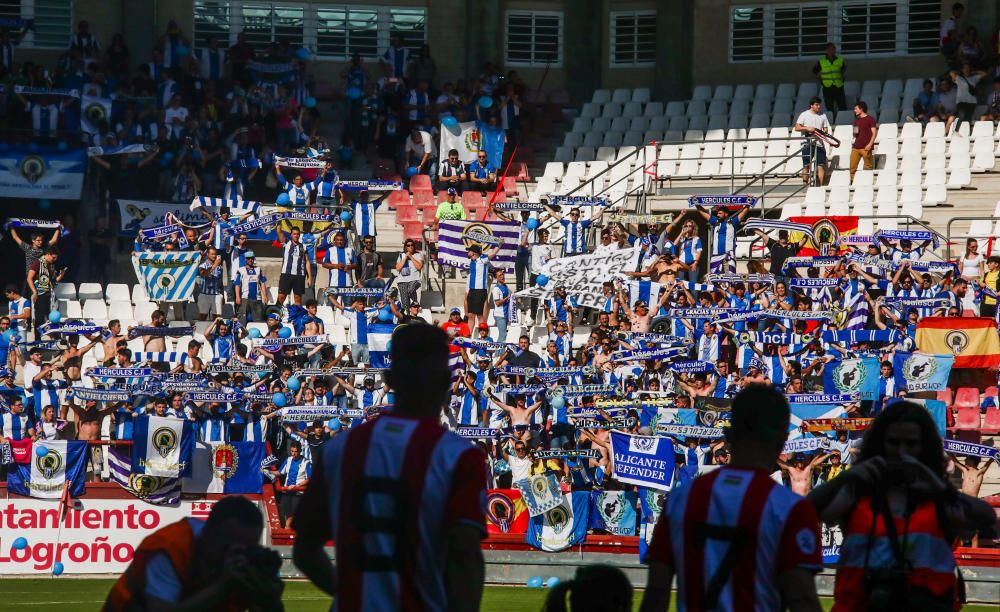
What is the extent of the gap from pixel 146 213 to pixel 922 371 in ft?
45.6

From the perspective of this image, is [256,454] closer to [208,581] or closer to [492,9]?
[208,581]

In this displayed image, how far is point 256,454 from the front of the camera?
64.7ft

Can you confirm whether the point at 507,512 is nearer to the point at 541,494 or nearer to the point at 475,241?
the point at 541,494

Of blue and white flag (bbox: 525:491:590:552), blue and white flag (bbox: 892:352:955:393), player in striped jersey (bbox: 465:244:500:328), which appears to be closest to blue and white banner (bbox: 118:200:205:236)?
player in striped jersey (bbox: 465:244:500:328)

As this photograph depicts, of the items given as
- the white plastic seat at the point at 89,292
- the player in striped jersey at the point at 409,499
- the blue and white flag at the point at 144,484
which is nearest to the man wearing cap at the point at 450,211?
the white plastic seat at the point at 89,292

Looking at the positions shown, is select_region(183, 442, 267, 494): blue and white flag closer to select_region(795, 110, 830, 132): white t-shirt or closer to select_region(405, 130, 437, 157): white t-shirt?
select_region(405, 130, 437, 157): white t-shirt

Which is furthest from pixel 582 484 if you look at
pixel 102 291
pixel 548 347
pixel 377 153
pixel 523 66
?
pixel 523 66

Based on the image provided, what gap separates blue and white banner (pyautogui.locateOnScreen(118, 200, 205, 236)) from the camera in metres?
26.9

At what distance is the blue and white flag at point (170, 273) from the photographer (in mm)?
24953

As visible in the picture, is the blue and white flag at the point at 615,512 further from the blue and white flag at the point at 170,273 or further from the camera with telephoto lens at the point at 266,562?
the camera with telephoto lens at the point at 266,562

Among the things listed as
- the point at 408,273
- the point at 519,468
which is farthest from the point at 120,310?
the point at 519,468

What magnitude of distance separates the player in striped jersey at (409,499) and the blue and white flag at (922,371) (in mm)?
15508

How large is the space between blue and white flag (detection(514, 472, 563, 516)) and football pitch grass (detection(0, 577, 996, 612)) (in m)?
1.09

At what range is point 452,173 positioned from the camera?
95.0ft
